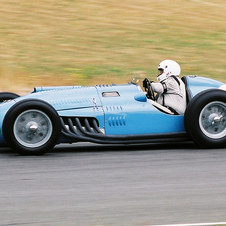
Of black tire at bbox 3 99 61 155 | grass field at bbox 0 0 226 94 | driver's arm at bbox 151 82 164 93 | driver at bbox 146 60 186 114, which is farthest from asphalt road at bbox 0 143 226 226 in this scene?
grass field at bbox 0 0 226 94

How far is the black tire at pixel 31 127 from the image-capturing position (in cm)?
777

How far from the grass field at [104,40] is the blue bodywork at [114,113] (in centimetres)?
550

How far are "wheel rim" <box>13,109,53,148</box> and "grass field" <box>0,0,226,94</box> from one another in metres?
5.84

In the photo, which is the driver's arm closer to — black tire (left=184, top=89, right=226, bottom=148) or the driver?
the driver

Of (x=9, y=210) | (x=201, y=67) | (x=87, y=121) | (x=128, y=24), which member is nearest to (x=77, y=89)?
(x=87, y=121)

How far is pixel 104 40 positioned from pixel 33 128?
1077cm

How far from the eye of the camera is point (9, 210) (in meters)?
5.42

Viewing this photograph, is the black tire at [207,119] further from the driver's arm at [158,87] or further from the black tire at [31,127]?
the black tire at [31,127]

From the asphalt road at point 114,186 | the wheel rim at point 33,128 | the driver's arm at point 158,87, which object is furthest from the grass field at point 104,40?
the asphalt road at point 114,186

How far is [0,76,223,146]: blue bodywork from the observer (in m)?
8.20

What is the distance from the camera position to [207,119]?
8352 millimetres

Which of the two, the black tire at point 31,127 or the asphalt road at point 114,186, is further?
the black tire at point 31,127

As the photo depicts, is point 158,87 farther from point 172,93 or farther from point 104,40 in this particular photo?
point 104,40

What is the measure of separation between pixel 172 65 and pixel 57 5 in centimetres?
1309
